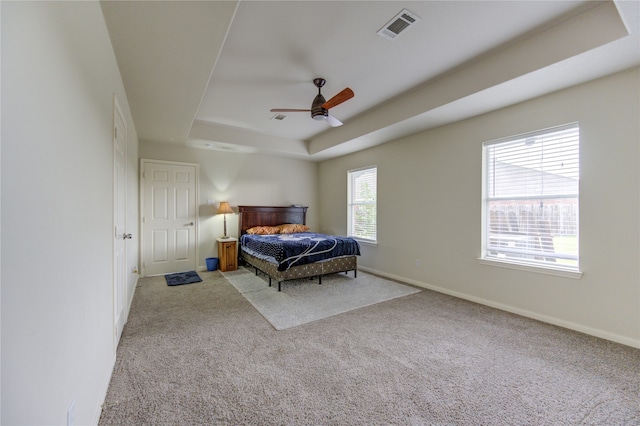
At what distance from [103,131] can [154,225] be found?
11.4ft

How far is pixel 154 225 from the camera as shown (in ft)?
Answer: 16.0

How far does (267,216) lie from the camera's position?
606 centimetres

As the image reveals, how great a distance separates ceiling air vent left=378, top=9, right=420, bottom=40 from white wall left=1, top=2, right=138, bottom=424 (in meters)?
2.12

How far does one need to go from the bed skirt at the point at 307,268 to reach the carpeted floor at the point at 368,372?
0.97 metres

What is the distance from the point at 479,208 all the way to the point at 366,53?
8.09ft

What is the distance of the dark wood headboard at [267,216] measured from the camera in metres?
5.75

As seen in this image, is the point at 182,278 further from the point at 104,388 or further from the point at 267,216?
the point at 104,388

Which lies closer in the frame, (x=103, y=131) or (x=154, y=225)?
(x=103, y=131)

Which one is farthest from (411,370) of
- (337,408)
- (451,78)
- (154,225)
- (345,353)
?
(154,225)

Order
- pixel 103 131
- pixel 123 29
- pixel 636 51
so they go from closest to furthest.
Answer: pixel 103 131 → pixel 123 29 → pixel 636 51

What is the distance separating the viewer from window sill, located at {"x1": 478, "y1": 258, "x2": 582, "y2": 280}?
2803 mm

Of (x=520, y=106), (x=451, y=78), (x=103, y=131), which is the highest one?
(x=451, y=78)

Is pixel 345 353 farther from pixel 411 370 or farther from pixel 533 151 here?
pixel 533 151

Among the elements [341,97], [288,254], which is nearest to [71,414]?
[288,254]
